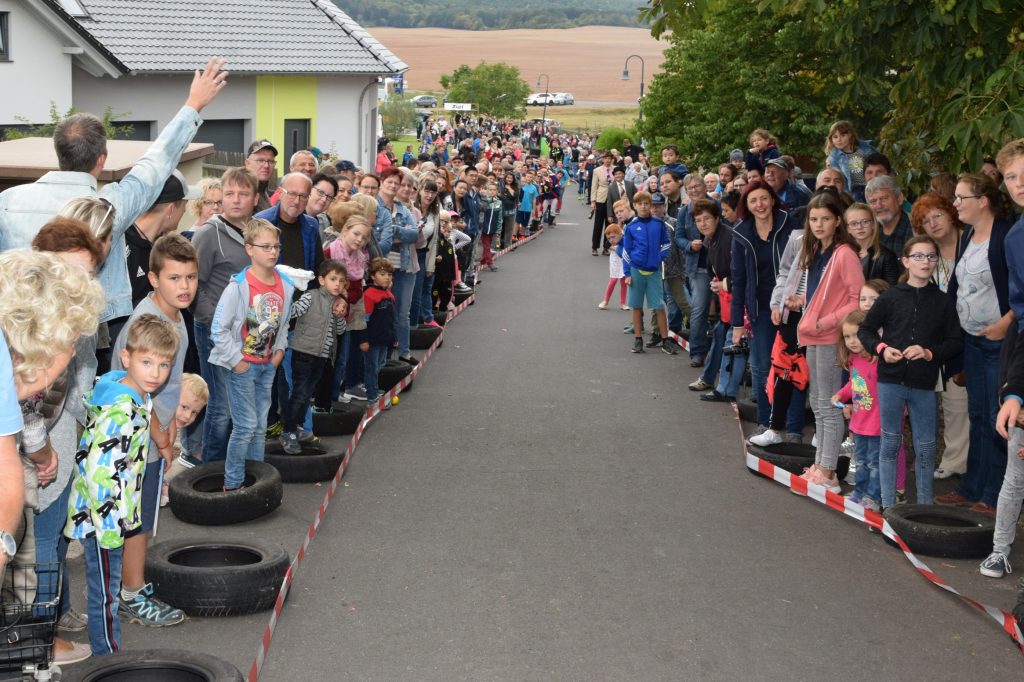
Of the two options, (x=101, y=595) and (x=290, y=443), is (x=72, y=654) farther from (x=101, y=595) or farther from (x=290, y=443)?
(x=290, y=443)

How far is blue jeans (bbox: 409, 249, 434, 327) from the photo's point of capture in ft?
51.4

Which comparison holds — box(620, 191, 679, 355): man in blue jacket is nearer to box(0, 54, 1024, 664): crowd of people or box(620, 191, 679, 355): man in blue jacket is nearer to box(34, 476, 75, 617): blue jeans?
box(0, 54, 1024, 664): crowd of people

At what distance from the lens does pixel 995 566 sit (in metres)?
7.86

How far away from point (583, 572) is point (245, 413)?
2559mm

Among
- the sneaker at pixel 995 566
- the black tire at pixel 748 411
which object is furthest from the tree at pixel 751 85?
the sneaker at pixel 995 566

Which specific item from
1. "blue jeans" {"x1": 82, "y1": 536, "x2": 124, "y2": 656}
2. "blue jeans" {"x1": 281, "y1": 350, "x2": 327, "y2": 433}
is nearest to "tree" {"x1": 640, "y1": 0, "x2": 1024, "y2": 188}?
"blue jeans" {"x1": 281, "y1": 350, "x2": 327, "y2": 433}

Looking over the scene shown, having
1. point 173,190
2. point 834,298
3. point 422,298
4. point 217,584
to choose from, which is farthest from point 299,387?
point 422,298

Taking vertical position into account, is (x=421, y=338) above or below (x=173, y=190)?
below

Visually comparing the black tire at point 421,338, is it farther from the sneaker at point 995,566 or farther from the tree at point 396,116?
the tree at point 396,116

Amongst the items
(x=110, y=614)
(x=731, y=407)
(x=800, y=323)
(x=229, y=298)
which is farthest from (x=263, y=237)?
(x=731, y=407)

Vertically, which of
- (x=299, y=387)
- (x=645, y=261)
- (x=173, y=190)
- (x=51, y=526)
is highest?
(x=173, y=190)

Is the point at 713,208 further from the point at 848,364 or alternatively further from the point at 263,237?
the point at 263,237

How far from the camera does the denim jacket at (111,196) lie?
6652mm

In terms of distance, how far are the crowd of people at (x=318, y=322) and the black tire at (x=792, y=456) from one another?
25cm
